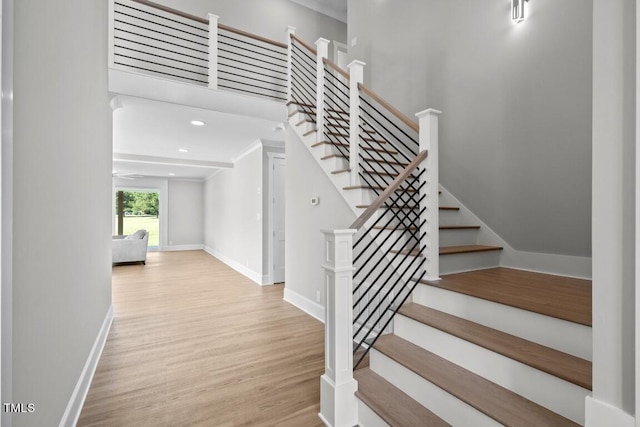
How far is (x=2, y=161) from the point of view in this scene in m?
0.95

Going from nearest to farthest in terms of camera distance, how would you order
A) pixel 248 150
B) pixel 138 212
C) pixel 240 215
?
1. pixel 248 150
2. pixel 240 215
3. pixel 138 212

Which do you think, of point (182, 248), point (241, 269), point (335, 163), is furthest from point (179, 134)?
point (182, 248)

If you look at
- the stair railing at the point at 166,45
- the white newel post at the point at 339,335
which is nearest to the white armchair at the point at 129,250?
the stair railing at the point at 166,45

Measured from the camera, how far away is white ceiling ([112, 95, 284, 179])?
4.06 meters

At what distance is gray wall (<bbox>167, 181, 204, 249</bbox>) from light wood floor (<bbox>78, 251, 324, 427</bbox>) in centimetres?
615

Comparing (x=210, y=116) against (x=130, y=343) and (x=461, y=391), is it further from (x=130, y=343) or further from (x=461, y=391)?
(x=461, y=391)

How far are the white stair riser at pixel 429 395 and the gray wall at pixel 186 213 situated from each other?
33.0ft

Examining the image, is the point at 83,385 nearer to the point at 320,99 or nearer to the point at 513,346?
the point at 513,346

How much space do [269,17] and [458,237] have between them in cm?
506

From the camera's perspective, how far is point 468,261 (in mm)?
2859

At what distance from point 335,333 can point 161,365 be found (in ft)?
5.62

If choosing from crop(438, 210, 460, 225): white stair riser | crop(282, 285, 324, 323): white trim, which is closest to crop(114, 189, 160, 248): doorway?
crop(282, 285, 324, 323): white trim

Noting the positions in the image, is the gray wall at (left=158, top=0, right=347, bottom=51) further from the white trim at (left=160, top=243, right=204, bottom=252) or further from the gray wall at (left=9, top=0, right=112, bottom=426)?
the white trim at (left=160, top=243, right=204, bottom=252)

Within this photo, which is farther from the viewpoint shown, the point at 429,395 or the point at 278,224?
the point at 278,224
